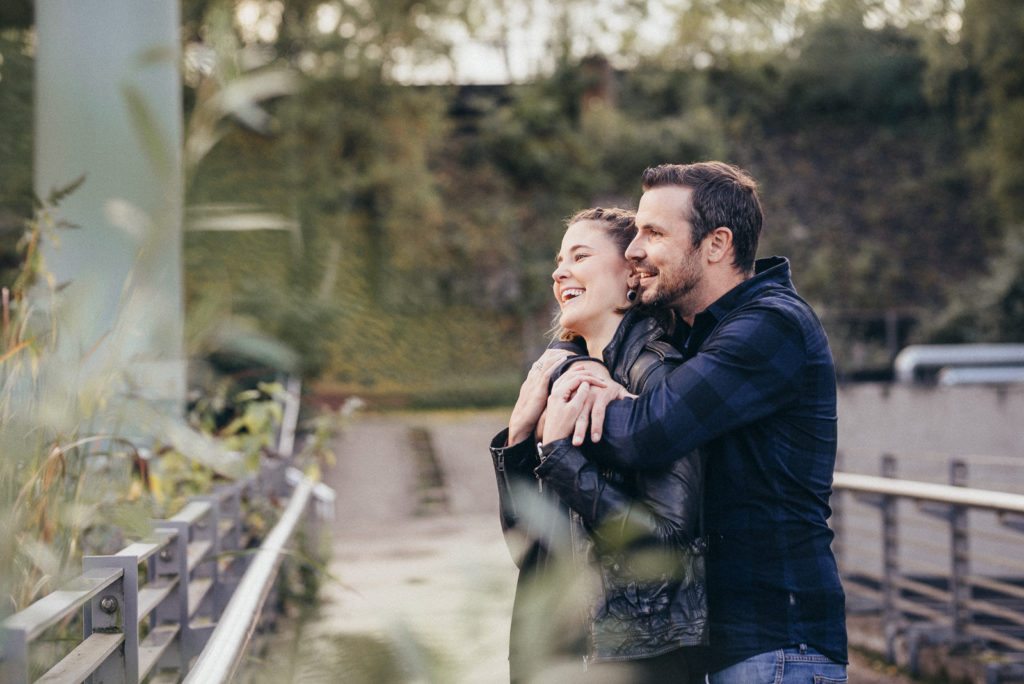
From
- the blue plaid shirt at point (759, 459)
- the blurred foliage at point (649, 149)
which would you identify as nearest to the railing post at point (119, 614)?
the blue plaid shirt at point (759, 459)

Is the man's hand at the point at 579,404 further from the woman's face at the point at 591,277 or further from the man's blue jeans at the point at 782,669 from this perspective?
the man's blue jeans at the point at 782,669

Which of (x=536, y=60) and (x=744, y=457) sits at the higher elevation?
(x=536, y=60)

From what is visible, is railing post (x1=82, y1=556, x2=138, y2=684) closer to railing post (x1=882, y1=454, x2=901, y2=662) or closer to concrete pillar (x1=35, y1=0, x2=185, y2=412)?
concrete pillar (x1=35, y1=0, x2=185, y2=412)

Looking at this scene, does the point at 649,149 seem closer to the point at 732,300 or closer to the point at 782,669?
the point at 732,300

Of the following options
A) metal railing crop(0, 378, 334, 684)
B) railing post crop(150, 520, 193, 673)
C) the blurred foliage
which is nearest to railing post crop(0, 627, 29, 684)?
metal railing crop(0, 378, 334, 684)

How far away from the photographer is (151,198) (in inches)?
46.4

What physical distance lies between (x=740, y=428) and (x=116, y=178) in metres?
1.11

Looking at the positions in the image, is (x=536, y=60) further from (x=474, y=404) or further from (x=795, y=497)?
(x=795, y=497)

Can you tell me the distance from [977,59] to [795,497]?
2434cm

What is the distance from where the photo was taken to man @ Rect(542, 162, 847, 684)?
1.81 meters

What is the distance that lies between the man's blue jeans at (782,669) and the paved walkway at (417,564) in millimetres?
490

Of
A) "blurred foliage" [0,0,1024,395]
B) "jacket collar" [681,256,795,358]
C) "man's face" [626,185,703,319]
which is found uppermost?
"blurred foliage" [0,0,1024,395]

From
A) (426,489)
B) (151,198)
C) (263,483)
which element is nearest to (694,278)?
(151,198)

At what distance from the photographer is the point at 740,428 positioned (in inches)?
74.3
